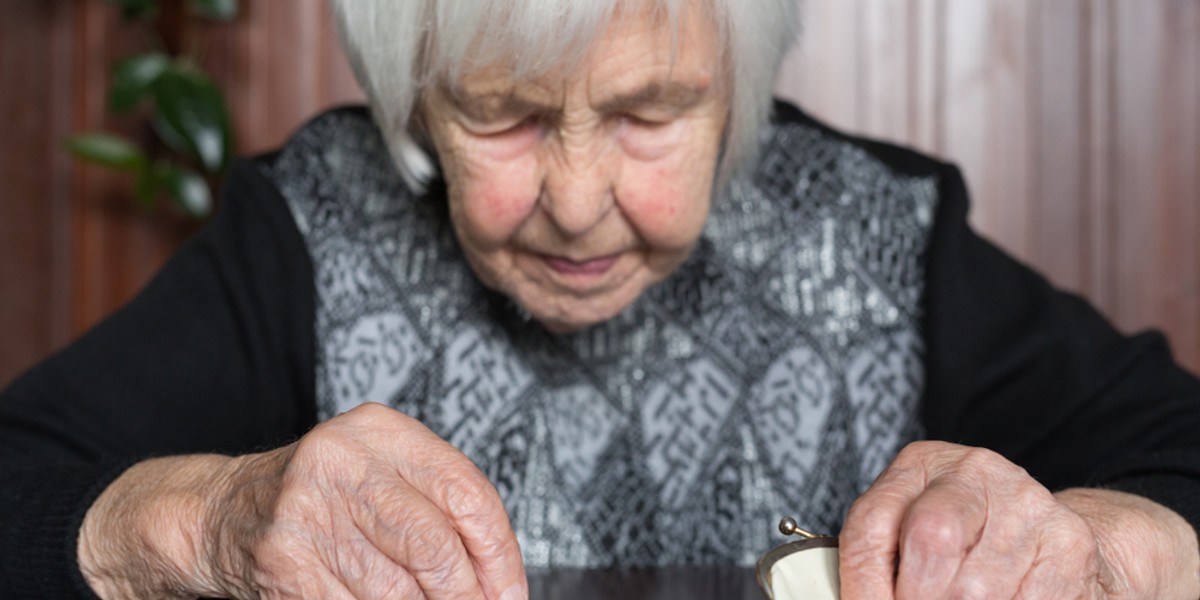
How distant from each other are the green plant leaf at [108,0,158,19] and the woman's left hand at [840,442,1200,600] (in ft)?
7.20

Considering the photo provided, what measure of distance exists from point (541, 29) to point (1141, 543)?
691 millimetres

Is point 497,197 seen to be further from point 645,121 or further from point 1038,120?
point 1038,120

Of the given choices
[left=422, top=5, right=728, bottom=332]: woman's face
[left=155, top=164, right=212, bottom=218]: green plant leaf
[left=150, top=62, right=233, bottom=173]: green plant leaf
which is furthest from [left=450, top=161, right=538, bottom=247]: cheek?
[left=155, top=164, right=212, bottom=218]: green plant leaf

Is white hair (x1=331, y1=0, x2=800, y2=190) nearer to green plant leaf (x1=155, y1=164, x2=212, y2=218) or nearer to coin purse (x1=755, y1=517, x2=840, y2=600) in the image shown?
coin purse (x1=755, y1=517, x2=840, y2=600)

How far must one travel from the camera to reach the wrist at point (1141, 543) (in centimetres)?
95

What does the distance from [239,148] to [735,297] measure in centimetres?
160

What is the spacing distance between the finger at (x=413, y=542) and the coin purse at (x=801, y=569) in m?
0.21

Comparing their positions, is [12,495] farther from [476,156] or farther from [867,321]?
[867,321]

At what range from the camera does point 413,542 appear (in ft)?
2.58

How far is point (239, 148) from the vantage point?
266 cm

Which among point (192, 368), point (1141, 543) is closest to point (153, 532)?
point (192, 368)

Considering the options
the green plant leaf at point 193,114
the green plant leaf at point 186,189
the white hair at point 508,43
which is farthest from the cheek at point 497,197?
the green plant leaf at point 186,189

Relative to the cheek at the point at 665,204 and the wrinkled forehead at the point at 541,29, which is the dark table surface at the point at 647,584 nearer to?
the cheek at the point at 665,204

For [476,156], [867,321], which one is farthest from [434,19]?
[867,321]
